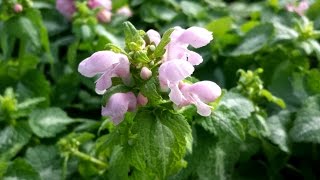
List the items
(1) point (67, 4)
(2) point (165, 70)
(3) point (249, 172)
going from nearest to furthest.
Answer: (2) point (165, 70)
(3) point (249, 172)
(1) point (67, 4)

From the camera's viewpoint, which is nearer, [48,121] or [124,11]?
[48,121]

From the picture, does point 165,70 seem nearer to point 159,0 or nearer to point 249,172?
point 249,172

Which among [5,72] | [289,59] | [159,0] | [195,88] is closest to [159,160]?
[195,88]

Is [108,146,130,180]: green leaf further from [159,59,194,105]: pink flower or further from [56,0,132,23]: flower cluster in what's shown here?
[56,0,132,23]: flower cluster

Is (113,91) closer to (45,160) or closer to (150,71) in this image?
(150,71)

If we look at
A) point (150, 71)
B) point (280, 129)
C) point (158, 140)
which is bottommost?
point (280, 129)

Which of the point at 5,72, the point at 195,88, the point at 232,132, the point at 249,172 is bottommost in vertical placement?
the point at 249,172

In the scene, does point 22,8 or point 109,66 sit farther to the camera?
point 22,8

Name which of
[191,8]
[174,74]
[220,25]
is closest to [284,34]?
[220,25]
